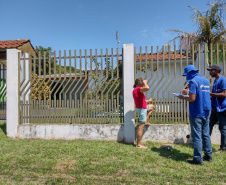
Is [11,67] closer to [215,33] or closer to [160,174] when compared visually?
[160,174]

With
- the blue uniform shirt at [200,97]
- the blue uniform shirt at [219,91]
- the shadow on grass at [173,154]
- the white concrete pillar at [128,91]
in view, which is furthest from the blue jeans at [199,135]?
the white concrete pillar at [128,91]

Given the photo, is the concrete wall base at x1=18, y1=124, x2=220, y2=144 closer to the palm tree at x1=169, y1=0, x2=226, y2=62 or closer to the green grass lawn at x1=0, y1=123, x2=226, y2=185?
the green grass lawn at x1=0, y1=123, x2=226, y2=185

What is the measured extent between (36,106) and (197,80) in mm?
4177

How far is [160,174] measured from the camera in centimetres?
297

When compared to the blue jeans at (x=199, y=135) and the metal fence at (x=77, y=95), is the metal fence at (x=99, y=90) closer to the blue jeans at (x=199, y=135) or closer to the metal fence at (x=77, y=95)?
the metal fence at (x=77, y=95)

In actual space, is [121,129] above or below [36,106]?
below

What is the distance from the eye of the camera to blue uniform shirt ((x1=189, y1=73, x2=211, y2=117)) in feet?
10.6

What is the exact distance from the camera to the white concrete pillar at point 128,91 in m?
4.66

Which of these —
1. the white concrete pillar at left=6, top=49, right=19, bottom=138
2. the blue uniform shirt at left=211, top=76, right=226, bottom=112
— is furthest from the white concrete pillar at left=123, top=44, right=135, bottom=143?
the white concrete pillar at left=6, top=49, right=19, bottom=138

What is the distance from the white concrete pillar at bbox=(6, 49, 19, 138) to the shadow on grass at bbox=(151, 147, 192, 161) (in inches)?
152

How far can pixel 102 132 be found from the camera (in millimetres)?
4820

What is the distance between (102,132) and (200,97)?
103 inches

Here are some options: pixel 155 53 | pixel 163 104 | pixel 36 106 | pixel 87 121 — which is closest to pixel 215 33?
pixel 155 53

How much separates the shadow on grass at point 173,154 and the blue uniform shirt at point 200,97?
0.96 m
